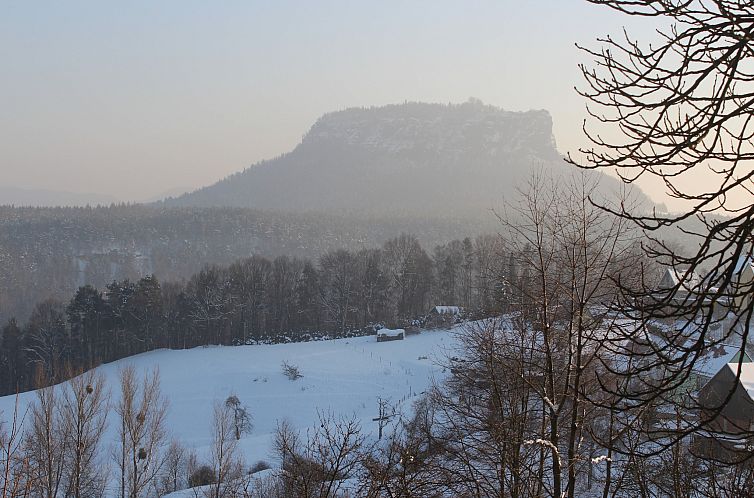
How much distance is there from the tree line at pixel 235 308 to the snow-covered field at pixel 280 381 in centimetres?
453

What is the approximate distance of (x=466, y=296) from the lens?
58.0 m

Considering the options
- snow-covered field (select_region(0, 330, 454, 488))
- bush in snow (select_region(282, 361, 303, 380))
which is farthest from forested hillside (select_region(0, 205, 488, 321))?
bush in snow (select_region(282, 361, 303, 380))

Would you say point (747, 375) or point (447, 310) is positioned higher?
point (747, 375)

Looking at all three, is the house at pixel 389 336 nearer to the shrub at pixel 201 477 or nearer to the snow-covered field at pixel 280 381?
the snow-covered field at pixel 280 381

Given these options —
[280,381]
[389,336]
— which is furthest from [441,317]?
[280,381]

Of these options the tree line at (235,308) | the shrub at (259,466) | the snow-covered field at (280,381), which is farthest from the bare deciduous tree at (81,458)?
the tree line at (235,308)

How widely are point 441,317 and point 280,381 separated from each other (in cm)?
1761

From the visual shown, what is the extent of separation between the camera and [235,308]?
174 feet

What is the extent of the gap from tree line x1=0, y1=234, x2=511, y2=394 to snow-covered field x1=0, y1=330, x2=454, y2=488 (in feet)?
14.8

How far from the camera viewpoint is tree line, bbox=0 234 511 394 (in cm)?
4716

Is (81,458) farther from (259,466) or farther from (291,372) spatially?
(291,372)

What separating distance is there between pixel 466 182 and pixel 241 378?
146027mm

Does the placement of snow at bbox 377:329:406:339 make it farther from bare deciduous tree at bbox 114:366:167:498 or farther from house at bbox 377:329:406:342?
bare deciduous tree at bbox 114:366:167:498

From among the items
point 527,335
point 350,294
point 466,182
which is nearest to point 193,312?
point 350,294
